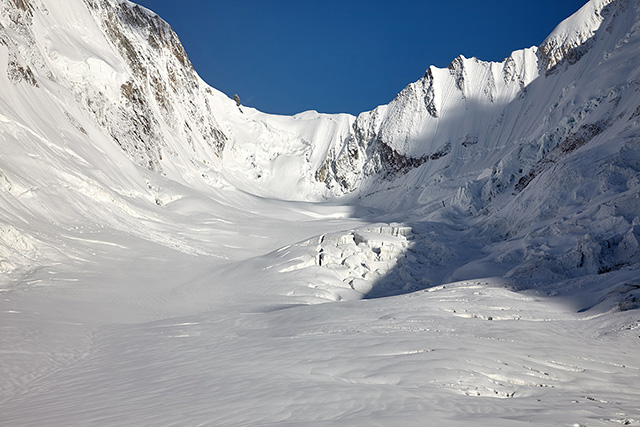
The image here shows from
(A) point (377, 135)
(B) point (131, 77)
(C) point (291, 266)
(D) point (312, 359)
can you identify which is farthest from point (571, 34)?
(D) point (312, 359)

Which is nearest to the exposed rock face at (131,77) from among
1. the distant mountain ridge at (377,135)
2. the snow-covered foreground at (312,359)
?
the distant mountain ridge at (377,135)

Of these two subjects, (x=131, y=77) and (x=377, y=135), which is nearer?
(x=131, y=77)

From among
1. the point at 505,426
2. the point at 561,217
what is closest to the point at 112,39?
the point at 561,217

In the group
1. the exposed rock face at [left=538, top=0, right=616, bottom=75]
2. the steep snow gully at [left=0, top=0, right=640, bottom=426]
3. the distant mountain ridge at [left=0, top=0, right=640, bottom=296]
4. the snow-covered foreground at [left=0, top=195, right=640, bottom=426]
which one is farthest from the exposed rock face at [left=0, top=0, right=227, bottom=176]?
the exposed rock face at [left=538, top=0, right=616, bottom=75]

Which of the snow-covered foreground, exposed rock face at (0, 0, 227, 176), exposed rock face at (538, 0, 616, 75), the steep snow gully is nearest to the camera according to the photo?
the snow-covered foreground

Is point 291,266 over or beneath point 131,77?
beneath

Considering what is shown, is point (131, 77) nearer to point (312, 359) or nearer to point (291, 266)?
point (291, 266)

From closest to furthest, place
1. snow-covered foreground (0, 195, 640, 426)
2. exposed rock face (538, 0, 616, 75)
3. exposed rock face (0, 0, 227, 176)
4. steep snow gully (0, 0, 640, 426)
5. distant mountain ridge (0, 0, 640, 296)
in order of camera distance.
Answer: snow-covered foreground (0, 195, 640, 426) < steep snow gully (0, 0, 640, 426) < distant mountain ridge (0, 0, 640, 296) < exposed rock face (0, 0, 227, 176) < exposed rock face (538, 0, 616, 75)

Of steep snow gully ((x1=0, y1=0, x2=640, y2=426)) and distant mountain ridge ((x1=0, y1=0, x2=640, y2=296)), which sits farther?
distant mountain ridge ((x1=0, y1=0, x2=640, y2=296))

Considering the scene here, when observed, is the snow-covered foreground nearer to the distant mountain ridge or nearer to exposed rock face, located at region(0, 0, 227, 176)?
the distant mountain ridge
